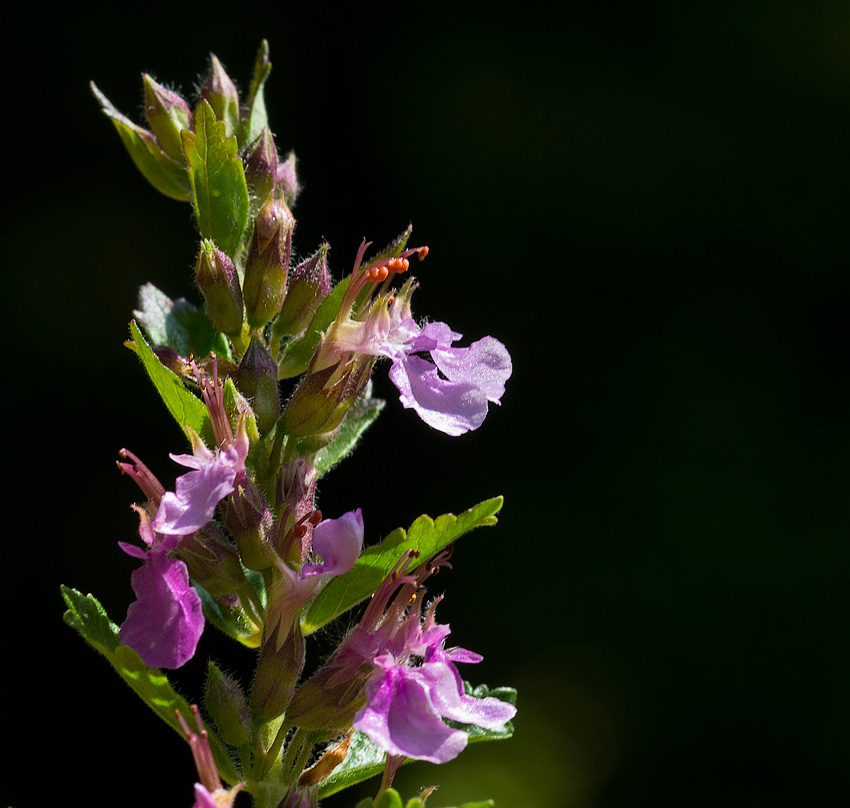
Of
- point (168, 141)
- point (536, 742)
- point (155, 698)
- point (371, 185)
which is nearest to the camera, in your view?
point (155, 698)

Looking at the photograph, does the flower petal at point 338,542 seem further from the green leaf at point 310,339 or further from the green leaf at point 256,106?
the green leaf at point 256,106

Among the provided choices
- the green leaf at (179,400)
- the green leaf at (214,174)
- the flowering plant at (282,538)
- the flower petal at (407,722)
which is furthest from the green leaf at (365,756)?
the green leaf at (214,174)

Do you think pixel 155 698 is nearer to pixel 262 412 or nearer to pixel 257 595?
pixel 257 595

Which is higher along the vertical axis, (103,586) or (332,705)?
(332,705)

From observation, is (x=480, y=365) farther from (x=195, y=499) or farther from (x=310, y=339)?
(x=195, y=499)

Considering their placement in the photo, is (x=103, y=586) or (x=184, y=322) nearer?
(x=184, y=322)

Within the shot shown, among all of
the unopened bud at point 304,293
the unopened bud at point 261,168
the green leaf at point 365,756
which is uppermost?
the unopened bud at point 261,168

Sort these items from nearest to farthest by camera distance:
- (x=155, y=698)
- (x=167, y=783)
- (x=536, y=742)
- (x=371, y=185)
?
(x=155, y=698) < (x=536, y=742) < (x=167, y=783) < (x=371, y=185)

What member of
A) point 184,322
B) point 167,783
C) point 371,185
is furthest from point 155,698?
point 371,185

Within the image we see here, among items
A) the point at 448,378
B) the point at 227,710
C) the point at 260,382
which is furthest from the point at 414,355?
the point at 227,710
